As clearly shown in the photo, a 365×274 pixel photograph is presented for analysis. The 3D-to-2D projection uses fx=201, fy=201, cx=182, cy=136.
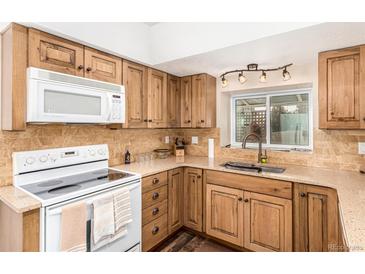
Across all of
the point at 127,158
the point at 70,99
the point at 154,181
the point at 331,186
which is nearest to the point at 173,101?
the point at 127,158

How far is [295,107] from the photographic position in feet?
8.46

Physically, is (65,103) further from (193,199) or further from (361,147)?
(361,147)

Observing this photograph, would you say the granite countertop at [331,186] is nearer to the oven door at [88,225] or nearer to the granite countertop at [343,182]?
the granite countertop at [343,182]

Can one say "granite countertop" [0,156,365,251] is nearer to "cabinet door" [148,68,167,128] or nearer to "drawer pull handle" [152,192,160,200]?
"drawer pull handle" [152,192,160,200]

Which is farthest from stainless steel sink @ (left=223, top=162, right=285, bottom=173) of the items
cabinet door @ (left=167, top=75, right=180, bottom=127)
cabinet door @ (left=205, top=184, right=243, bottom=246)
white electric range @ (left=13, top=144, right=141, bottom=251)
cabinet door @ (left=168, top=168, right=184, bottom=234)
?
white electric range @ (left=13, top=144, right=141, bottom=251)

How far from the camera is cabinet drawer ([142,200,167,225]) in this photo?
6.51 feet

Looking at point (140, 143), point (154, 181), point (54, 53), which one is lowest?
point (154, 181)

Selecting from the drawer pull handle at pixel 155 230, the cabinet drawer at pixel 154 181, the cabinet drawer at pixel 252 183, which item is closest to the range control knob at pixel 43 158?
the cabinet drawer at pixel 154 181

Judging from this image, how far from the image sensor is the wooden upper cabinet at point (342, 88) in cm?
171

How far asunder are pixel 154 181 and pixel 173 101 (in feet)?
4.04

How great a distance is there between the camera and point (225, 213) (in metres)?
2.14

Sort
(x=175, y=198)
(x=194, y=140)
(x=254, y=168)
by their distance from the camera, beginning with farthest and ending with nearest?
(x=194, y=140), (x=175, y=198), (x=254, y=168)

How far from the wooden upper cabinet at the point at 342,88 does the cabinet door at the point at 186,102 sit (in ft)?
5.04

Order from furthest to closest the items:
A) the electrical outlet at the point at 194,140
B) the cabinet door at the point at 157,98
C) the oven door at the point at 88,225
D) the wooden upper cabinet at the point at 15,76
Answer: the electrical outlet at the point at 194,140
the cabinet door at the point at 157,98
the wooden upper cabinet at the point at 15,76
the oven door at the point at 88,225
